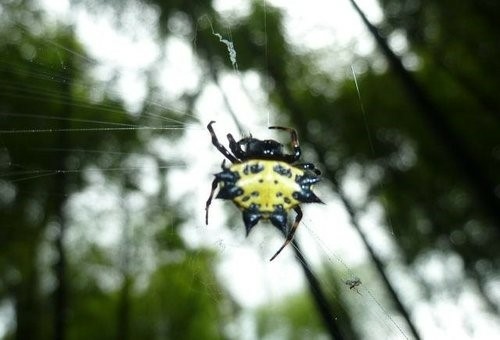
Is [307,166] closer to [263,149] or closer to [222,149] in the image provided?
[263,149]

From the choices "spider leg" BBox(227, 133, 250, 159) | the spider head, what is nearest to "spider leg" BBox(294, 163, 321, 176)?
the spider head

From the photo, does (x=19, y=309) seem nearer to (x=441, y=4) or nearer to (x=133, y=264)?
(x=133, y=264)

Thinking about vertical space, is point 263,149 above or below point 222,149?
below

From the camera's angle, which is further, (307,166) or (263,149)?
(307,166)

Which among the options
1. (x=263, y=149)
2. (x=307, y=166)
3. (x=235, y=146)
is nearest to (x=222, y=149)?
(x=235, y=146)

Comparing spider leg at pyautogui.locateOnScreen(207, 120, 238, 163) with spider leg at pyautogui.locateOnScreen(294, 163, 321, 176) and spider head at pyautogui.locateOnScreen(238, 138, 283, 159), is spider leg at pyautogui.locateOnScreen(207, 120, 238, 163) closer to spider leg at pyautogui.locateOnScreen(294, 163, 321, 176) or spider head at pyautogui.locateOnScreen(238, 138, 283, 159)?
spider head at pyautogui.locateOnScreen(238, 138, 283, 159)

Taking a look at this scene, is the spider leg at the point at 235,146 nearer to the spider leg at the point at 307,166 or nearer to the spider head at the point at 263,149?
the spider head at the point at 263,149

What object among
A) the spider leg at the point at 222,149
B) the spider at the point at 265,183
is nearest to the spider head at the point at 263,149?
the spider at the point at 265,183

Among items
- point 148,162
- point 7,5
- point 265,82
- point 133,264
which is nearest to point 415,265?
point 265,82
